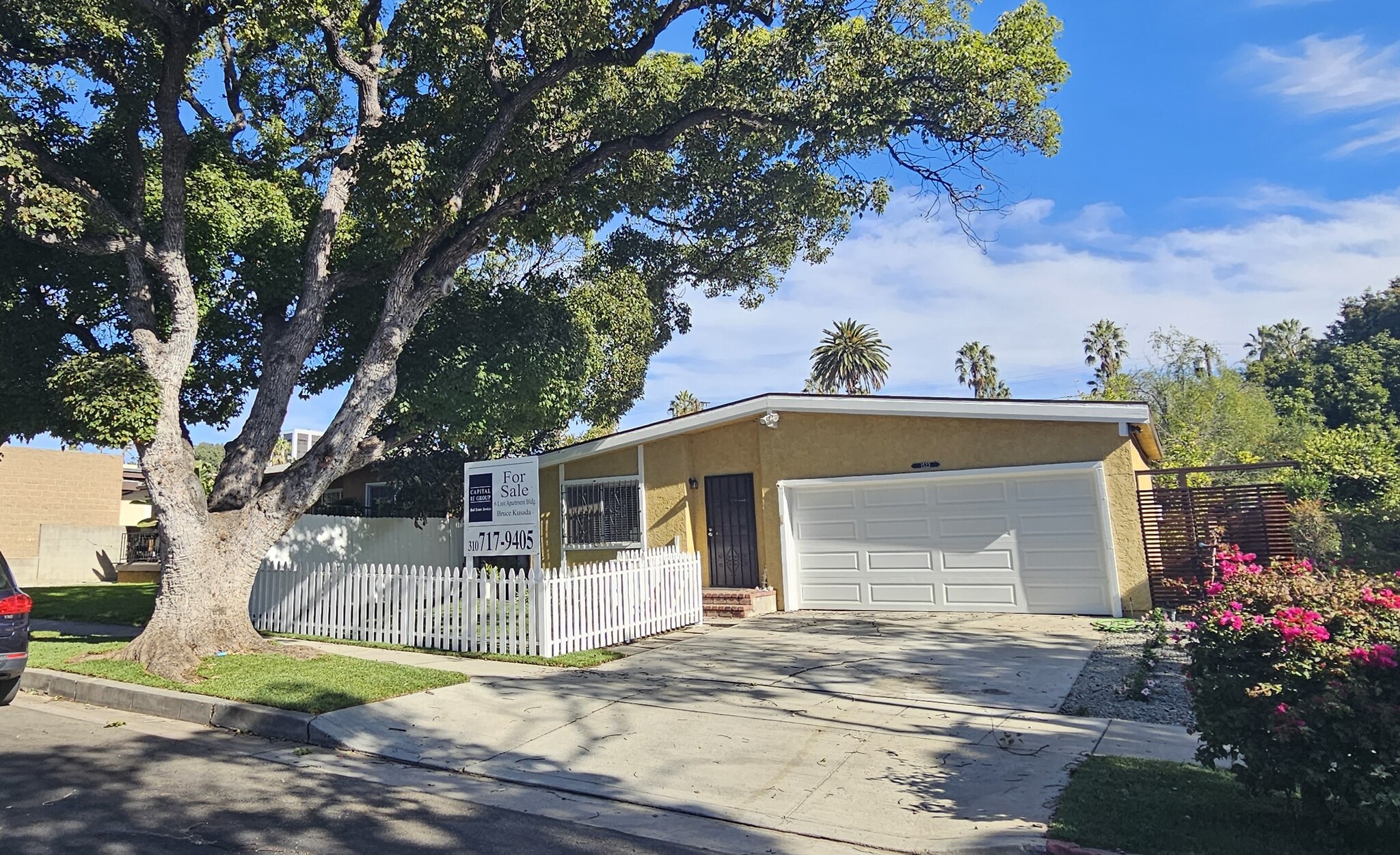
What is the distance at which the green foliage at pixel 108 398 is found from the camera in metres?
9.13

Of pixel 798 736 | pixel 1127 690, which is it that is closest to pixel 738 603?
pixel 1127 690

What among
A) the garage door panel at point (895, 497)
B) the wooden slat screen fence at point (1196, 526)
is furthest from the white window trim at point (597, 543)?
the wooden slat screen fence at point (1196, 526)

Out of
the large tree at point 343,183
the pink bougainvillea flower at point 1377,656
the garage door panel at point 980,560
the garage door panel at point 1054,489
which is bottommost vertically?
the pink bougainvillea flower at point 1377,656

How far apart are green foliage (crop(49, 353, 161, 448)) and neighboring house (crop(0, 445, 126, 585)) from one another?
20.2 m

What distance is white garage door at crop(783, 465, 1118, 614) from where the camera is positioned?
1226 cm

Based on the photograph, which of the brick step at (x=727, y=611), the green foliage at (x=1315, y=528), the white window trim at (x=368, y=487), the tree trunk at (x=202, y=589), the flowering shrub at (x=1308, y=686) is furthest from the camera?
the green foliage at (x=1315, y=528)

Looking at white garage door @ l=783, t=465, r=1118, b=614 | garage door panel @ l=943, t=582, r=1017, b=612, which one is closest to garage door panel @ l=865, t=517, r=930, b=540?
white garage door @ l=783, t=465, r=1118, b=614

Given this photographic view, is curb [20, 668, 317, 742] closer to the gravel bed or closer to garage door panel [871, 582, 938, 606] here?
the gravel bed

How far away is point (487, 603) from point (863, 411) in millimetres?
6936

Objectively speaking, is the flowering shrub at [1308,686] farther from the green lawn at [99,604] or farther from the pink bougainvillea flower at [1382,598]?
the green lawn at [99,604]

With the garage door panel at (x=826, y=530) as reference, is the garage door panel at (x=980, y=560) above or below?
below

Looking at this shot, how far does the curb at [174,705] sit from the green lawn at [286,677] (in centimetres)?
13

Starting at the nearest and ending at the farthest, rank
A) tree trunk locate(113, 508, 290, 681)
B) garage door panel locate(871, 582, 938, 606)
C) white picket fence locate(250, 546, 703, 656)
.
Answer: tree trunk locate(113, 508, 290, 681), white picket fence locate(250, 546, 703, 656), garage door panel locate(871, 582, 938, 606)

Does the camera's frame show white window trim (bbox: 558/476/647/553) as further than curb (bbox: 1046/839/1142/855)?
Yes
